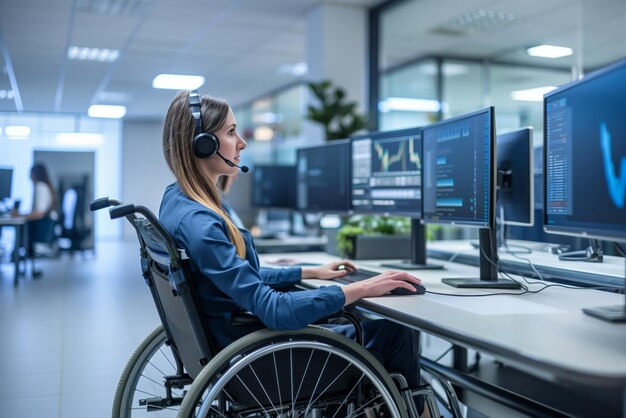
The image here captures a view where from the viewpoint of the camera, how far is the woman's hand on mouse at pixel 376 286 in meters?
1.59

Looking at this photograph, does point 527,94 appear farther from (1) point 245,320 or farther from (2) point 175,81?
(2) point 175,81

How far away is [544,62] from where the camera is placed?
4277 millimetres

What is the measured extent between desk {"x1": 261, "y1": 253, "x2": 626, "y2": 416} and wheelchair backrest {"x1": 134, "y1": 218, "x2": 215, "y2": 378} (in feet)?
1.41

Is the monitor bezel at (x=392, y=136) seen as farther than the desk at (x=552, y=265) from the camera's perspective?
Yes

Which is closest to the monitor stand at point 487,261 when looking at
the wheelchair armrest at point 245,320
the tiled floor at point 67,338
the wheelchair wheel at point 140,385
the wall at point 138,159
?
the wheelchair armrest at point 245,320

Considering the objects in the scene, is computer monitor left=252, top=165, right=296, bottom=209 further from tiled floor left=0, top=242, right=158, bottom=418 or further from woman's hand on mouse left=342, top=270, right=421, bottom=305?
woman's hand on mouse left=342, top=270, right=421, bottom=305

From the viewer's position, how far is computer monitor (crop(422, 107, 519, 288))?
6.13ft

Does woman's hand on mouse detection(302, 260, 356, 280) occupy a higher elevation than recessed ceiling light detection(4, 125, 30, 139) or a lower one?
lower

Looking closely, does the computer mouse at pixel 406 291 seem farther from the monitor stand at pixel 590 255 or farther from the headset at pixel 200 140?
the monitor stand at pixel 590 255

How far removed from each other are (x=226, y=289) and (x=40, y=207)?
5.68m

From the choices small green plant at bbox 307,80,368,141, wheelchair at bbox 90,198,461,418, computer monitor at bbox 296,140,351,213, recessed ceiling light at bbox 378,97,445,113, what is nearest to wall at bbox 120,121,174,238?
recessed ceiling light at bbox 378,97,445,113

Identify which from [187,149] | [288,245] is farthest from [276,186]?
[187,149]

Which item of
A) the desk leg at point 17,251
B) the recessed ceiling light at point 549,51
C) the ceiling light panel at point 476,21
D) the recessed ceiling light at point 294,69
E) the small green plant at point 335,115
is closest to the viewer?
the recessed ceiling light at point 549,51

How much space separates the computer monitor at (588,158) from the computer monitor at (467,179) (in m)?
0.19
